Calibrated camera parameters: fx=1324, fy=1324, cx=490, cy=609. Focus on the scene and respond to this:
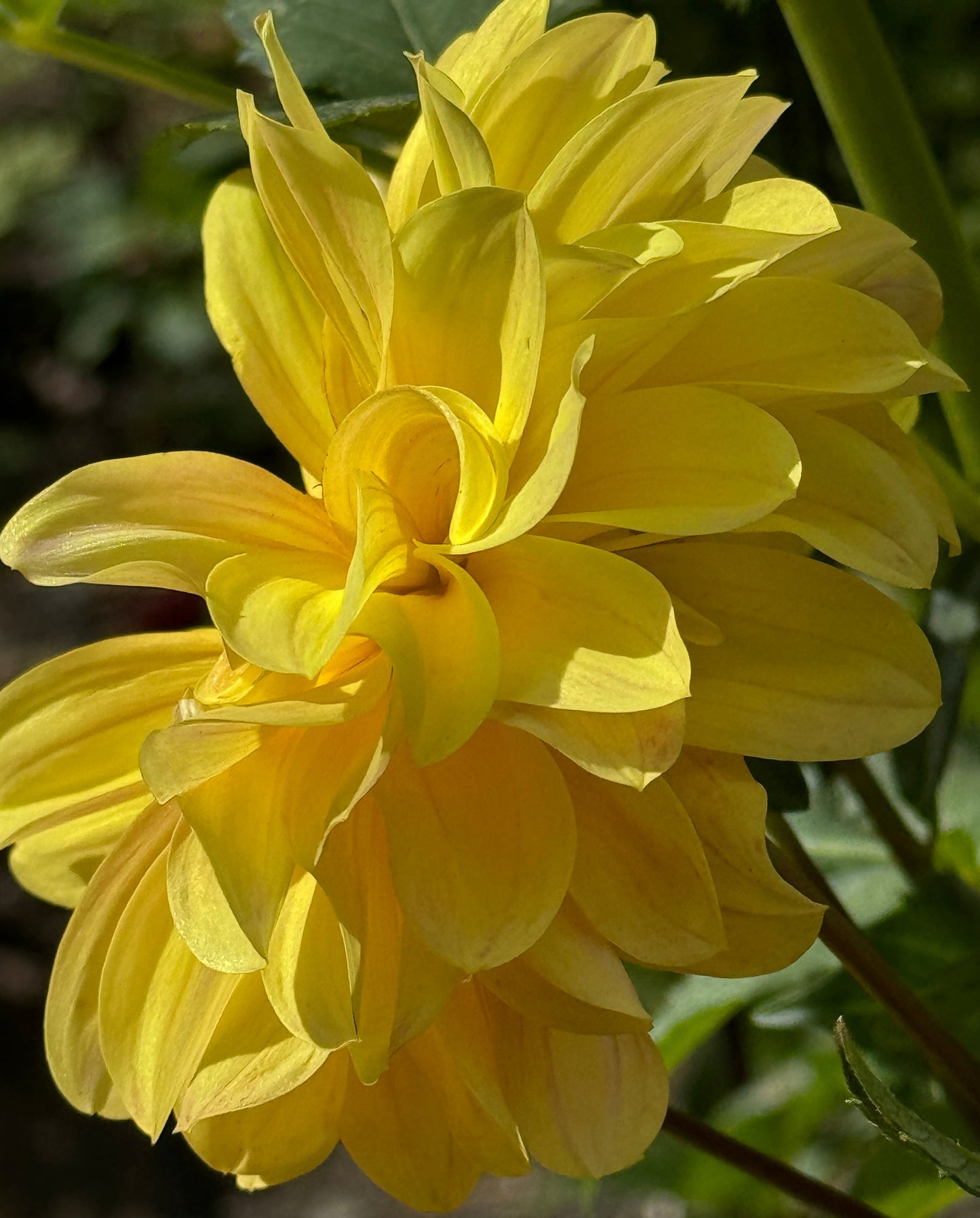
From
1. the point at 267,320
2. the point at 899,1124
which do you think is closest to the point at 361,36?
the point at 267,320

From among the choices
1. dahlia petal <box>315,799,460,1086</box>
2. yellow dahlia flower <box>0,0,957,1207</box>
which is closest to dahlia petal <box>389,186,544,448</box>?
yellow dahlia flower <box>0,0,957,1207</box>

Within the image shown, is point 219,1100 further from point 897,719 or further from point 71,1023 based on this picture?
point 897,719

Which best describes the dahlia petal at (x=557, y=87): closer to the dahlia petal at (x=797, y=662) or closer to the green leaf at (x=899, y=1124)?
the dahlia petal at (x=797, y=662)

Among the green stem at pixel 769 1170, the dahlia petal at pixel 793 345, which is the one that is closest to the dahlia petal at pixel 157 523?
the dahlia petal at pixel 793 345

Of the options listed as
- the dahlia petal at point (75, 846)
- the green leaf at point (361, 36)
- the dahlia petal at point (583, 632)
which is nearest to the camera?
the dahlia petal at point (583, 632)

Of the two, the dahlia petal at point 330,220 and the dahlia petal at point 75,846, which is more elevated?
the dahlia petal at point 330,220

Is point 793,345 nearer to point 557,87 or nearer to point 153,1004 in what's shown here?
point 557,87
